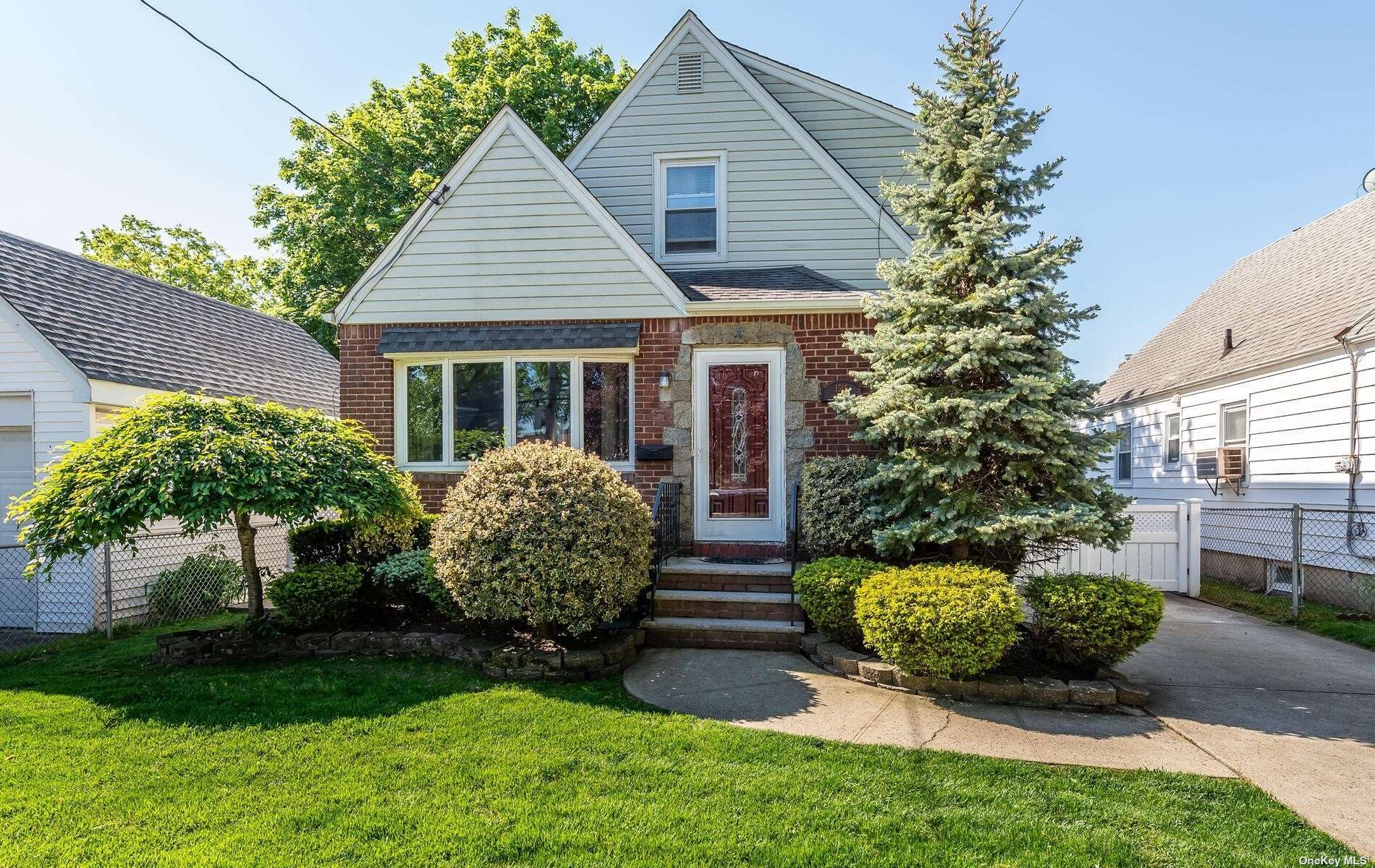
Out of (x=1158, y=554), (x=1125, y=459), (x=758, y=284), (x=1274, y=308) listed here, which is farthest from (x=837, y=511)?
(x=1125, y=459)

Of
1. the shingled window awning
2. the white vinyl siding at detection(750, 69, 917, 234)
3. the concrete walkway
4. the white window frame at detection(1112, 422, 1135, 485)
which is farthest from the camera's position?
the white window frame at detection(1112, 422, 1135, 485)

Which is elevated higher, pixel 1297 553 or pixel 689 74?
pixel 689 74

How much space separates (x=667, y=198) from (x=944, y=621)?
7309 millimetres

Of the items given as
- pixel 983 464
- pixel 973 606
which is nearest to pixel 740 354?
pixel 983 464

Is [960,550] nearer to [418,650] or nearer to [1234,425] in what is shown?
[418,650]

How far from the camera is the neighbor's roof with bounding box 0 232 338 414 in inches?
352

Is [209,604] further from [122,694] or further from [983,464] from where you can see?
[983,464]

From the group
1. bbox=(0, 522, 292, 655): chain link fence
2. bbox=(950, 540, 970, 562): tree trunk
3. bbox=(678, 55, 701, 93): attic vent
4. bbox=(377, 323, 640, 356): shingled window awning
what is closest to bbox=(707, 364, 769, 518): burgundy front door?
bbox=(377, 323, 640, 356): shingled window awning

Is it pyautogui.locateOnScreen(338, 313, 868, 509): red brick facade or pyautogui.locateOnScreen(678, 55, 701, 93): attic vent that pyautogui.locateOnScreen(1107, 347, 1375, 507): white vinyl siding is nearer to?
pyautogui.locateOnScreen(338, 313, 868, 509): red brick facade

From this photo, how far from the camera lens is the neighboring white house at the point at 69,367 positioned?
27.3ft

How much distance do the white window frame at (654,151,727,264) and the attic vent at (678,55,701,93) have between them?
93 cm

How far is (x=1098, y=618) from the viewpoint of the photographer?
5.27 metres

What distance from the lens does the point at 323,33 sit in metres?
8.88

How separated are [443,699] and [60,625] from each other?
6421 mm
